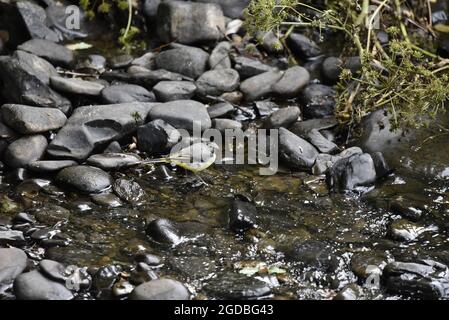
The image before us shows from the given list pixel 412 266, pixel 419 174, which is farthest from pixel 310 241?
pixel 419 174

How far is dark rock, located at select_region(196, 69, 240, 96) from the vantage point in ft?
19.2

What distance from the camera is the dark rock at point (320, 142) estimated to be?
523cm

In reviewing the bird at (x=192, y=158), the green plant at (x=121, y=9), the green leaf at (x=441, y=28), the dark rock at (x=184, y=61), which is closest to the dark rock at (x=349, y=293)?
the bird at (x=192, y=158)

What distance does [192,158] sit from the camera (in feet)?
16.4

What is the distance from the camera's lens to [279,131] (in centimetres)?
525

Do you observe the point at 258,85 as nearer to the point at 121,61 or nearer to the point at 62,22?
the point at 121,61

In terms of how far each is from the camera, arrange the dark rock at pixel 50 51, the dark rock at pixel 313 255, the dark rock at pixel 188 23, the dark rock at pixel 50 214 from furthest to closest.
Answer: the dark rock at pixel 188 23 < the dark rock at pixel 50 51 < the dark rock at pixel 50 214 < the dark rock at pixel 313 255

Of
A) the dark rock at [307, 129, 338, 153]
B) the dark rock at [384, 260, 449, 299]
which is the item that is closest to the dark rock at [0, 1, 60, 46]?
the dark rock at [307, 129, 338, 153]

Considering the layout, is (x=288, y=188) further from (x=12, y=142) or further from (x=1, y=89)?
(x=1, y=89)

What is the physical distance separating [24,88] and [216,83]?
1512 millimetres

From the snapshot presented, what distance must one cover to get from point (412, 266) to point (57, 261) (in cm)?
193

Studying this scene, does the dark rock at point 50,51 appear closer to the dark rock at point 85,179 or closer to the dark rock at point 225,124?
the dark rock at point 225,124

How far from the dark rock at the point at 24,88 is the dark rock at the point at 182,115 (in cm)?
70

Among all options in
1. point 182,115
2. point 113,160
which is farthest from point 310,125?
point 113,160
